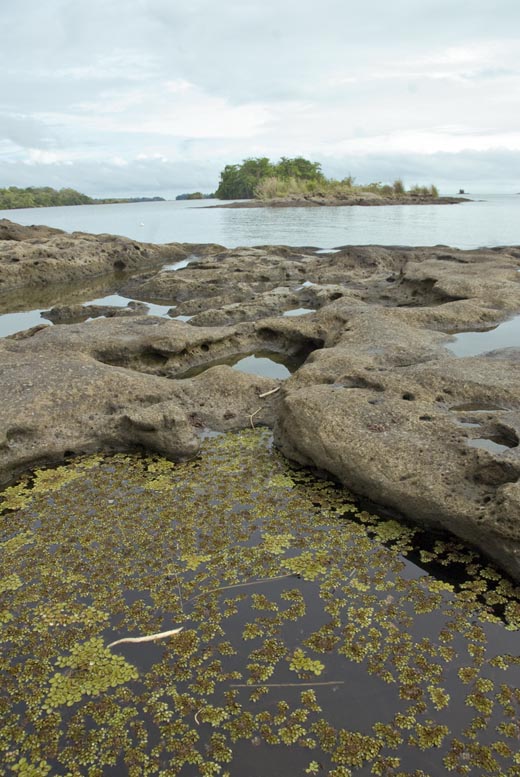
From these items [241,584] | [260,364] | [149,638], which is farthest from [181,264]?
[149,638]

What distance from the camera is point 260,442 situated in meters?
9.20

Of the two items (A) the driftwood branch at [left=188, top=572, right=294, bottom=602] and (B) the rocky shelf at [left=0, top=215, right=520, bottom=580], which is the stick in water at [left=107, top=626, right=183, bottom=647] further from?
(B) the rocky shelf at [left=0, top=215, right=520, bottom=580]

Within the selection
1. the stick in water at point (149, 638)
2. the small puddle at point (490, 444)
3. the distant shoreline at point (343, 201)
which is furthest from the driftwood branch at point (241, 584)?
the distant shoreline at point (343, 201)

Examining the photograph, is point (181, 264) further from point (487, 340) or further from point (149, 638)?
point (149, 638)

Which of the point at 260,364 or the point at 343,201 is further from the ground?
the point at 343,201

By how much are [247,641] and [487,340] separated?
11734 mm

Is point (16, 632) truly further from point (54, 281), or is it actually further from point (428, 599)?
point (54, 281)

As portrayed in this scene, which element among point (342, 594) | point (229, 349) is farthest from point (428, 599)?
point (229, 349)

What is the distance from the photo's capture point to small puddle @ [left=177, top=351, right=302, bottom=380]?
13.6m

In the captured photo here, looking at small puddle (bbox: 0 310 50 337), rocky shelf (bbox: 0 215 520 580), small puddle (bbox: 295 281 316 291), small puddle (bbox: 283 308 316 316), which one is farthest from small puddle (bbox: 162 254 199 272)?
rocky shelf (bbox: 0 215 520 580)

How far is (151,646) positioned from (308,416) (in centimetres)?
400

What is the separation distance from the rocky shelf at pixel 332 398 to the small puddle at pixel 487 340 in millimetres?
323

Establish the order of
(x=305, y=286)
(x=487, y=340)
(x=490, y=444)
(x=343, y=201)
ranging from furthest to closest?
(x=343, y=201) < (x=305, y=286) < (x=487, y=340) < (x=490, y=444)

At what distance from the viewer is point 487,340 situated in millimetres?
14664
